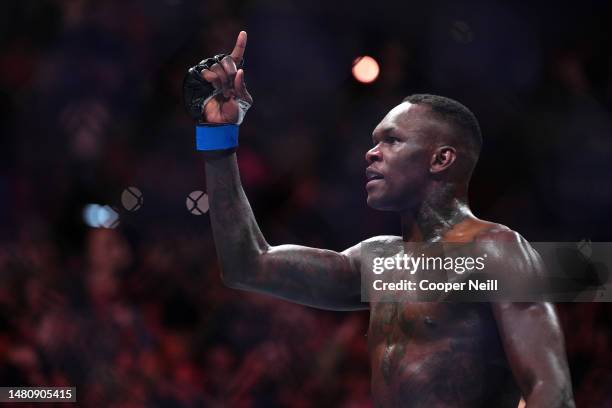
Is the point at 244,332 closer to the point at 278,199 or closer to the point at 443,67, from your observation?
the point at 278,199

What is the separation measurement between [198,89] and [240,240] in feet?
1.19

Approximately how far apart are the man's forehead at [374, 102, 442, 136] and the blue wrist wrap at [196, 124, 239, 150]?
351 millimetres

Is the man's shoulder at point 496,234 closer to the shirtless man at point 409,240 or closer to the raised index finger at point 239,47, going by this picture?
the shirtless man at point 409,240

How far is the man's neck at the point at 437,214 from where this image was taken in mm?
1930

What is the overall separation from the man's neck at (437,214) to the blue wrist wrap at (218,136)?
1.48ft

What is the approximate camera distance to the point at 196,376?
333cm

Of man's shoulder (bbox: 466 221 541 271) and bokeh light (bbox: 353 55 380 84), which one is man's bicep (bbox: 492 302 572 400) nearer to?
man's shoulder (bbox: 466 221 541 271)

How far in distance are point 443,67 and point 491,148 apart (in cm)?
39

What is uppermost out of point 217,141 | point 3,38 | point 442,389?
point 3,38

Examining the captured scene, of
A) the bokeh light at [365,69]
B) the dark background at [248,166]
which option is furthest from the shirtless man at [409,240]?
the bokeh light at [365,69]

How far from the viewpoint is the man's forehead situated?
6.37 feet

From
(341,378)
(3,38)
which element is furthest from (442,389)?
(3,38)

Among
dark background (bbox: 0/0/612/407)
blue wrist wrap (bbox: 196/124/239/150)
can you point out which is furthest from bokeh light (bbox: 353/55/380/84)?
blue wrist wrap (bbox: 196/124/239/150)

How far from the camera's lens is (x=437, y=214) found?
1.94 meters
